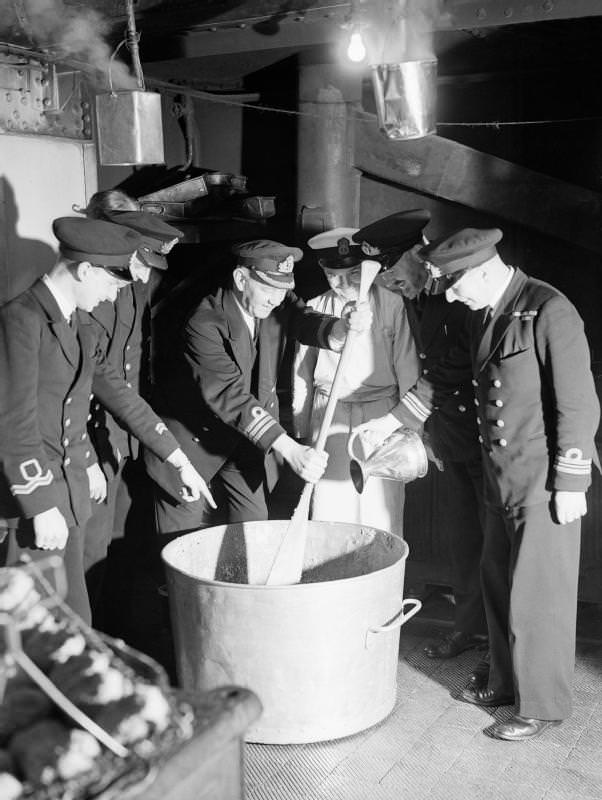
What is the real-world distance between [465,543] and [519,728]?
3.49 feet

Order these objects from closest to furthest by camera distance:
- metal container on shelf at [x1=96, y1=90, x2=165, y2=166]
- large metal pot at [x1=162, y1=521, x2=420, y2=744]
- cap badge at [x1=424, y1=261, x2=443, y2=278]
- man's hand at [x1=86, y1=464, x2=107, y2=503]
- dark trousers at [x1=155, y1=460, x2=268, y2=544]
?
1. large metal pot at [x1=162, y1=521, x2=420, y2=744]
2. cap badge at [x1=424, y1=261, x2=443, y2=278]
3. man's hand at [x1=86, y1=464, x2=107, y2=503]
4. dark trousers at [x1=155, y1=460, x2=268, y2=544]
5. metal container on shelf at [x1=96, y1=90, x2=165, y2=166]

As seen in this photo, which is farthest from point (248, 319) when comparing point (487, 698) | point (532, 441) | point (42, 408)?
point (487, 698)

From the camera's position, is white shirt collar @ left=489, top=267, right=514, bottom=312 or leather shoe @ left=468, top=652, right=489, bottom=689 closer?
white shirt collar @ left=489, top=267, right=514, bottom=312

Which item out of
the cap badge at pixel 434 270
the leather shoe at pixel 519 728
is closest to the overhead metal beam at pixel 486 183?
the cap badge at pixel 434 270

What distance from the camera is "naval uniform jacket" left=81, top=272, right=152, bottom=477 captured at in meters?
4.66

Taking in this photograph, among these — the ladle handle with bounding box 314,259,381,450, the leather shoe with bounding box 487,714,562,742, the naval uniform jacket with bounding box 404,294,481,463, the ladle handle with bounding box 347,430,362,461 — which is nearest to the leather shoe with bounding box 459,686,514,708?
the leather shoe with bounding box 487,714,562,742

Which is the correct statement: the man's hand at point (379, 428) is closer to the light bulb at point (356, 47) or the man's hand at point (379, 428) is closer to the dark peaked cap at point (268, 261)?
the dark peaked cap at point (268, 261)

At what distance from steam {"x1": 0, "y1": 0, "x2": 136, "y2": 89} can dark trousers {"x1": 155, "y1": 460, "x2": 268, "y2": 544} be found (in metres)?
2.34

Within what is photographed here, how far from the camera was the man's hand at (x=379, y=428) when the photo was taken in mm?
4395

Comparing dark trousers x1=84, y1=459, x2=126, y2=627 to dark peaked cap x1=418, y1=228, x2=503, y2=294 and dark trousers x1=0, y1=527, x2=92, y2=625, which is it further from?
dark peaked cap x1=418, y1=228, x2=503, y2=294

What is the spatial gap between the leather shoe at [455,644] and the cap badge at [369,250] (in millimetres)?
1899

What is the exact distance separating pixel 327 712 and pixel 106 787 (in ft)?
7.26

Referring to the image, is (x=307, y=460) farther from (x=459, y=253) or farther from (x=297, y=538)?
(x=459, y=253)

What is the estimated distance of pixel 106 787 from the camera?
1706mm
